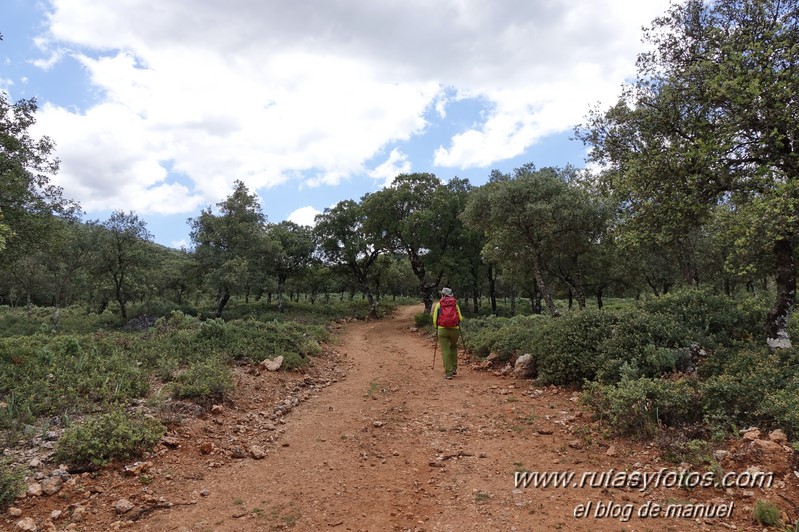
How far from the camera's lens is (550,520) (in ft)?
14.2

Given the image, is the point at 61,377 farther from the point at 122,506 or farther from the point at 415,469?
the point at 415,469

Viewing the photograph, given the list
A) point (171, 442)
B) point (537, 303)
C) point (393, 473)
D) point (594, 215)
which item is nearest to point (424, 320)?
point (594, 215)

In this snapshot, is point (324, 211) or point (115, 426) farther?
point (324, 211)

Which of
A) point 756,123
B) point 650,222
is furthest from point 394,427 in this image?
point 756,123

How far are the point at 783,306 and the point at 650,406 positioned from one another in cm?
443

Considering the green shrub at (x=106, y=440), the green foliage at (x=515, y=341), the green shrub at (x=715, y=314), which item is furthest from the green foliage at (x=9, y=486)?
the green shrub at (x=715, y=314)

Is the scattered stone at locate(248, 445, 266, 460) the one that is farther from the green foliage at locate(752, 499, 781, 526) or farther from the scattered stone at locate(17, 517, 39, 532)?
the green foliage at locate(752, 499, 781, 526)

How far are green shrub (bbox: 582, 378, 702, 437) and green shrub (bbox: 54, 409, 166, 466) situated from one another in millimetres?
7180

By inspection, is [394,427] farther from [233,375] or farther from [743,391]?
[743,391]

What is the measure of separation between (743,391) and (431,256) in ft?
78.3

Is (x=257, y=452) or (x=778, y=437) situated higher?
(x=778, y=437)

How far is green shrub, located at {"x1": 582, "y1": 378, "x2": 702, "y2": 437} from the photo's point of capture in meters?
6.19

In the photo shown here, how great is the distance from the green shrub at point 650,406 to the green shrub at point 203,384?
7253 millimetres

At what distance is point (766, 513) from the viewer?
13.0 feet
